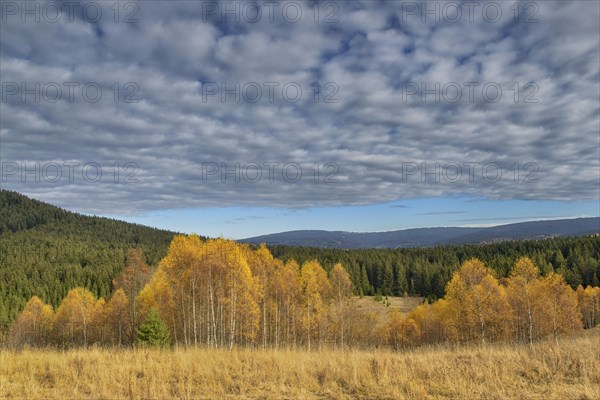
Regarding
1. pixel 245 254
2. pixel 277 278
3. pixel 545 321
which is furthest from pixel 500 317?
pixel 245 254

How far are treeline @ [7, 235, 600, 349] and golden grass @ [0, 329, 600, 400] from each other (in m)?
23.0

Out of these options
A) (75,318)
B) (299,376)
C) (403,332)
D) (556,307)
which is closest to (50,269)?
(75,318)

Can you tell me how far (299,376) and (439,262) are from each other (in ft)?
431

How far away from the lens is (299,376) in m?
9.25

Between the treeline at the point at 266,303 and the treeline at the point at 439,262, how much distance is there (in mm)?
54923

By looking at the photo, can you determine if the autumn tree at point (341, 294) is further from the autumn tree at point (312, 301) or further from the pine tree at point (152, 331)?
the pine tree at point (152, 331)

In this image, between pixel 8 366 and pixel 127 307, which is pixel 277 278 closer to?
pixel 127 307

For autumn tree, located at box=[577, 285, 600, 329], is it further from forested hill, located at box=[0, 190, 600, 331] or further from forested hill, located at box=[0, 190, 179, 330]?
forested hill, located at box=[0, 190, 179, 330]

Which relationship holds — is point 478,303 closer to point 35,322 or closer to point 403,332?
point 403,332

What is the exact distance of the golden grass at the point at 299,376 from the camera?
810cm

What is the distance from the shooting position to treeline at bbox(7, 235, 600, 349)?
36.9 metres

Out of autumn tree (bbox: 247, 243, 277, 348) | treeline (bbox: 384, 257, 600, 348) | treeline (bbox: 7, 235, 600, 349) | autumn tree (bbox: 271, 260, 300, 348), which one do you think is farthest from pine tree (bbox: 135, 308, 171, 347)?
treeline (bbox: 384, 257, 600, 348)

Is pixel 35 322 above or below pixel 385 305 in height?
above

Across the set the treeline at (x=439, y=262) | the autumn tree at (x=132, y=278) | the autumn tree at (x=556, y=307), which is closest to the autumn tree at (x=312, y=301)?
the autumn tree at (x=132, y=278)
